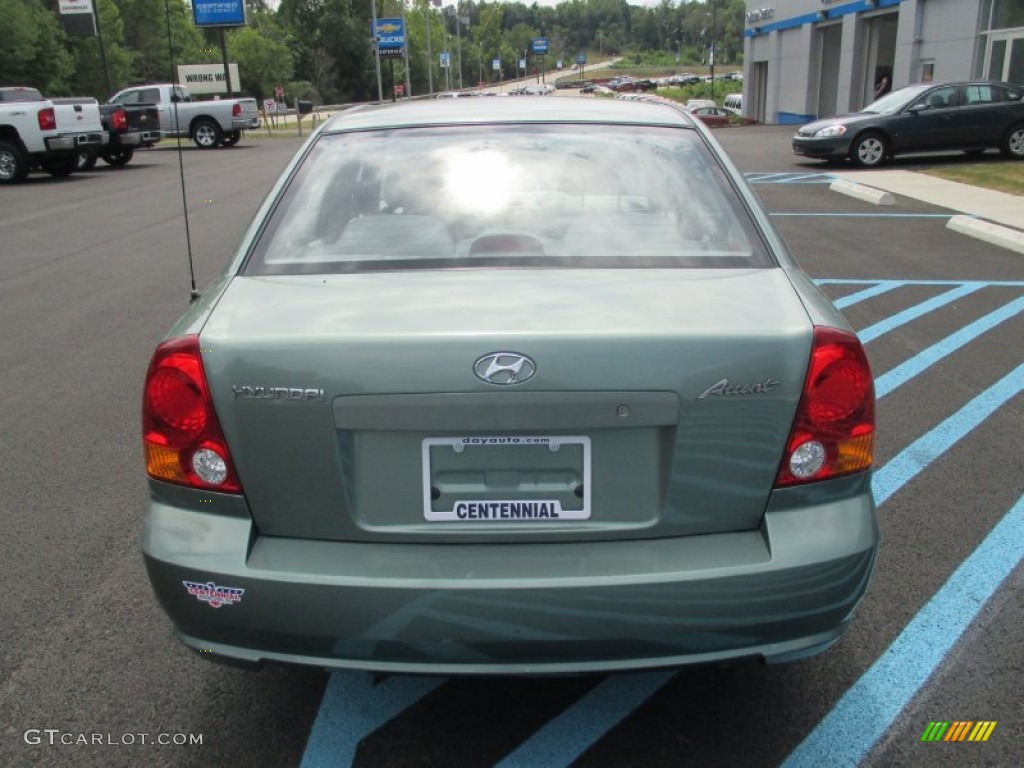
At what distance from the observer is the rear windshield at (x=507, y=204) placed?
2781 millimetres

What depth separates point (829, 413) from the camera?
7.68 ft

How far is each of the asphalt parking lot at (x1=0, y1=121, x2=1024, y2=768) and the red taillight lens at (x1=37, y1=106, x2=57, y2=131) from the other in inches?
569

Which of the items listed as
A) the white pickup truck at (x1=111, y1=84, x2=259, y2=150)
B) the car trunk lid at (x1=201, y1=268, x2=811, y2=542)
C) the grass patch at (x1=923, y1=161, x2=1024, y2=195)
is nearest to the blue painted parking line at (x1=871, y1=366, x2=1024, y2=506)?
the car trunk lid at (x1=201, y1=268, x2=811, y2=542)

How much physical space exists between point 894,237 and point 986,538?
8271 millimetres

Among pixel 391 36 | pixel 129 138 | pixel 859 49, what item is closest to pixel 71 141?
pixel 129 138

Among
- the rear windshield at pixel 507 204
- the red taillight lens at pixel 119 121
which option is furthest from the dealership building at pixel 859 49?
the rear windshield at pixel 507 204

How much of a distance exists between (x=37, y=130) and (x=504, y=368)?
66.2ft

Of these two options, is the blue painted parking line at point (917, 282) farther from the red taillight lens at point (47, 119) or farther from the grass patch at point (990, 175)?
the red taillight lens at point (47, 119)

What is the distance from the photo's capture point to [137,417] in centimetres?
541

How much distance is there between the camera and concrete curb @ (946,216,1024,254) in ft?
33.9

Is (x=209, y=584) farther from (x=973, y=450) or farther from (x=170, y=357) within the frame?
(x=973, y=450)

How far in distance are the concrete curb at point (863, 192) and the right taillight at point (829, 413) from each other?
505 inches

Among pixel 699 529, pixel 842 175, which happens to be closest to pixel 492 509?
pixel 699 529

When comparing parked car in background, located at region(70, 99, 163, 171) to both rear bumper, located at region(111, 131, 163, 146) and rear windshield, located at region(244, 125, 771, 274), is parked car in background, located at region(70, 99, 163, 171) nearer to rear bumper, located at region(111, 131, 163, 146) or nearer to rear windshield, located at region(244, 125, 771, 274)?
rear bumper, located at region(111, 131, 163, 146)
